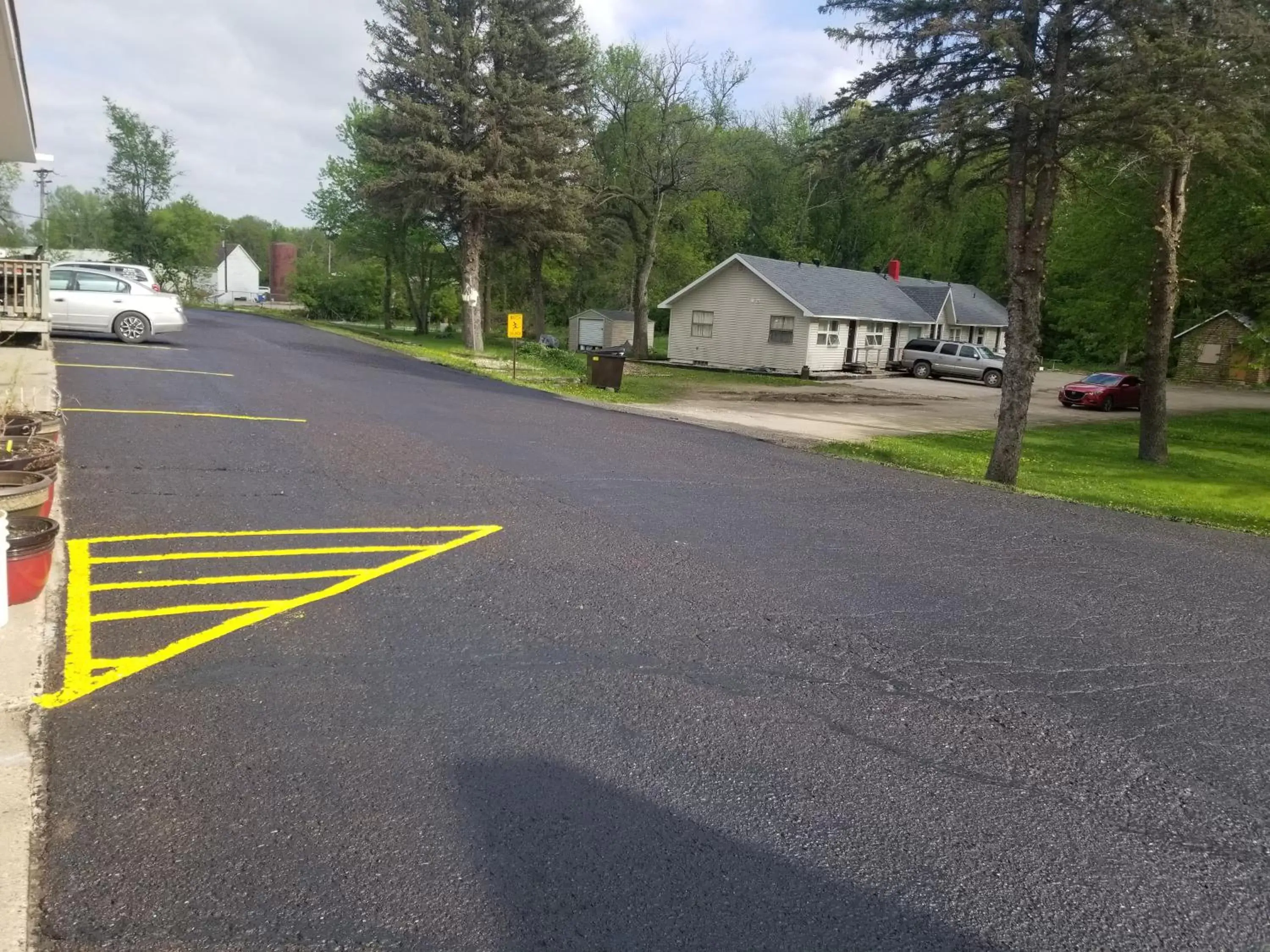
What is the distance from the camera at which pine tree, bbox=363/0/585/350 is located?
30.5 m

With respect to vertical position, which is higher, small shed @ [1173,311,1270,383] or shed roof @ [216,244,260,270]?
shed roof @ [216,244,260,270]

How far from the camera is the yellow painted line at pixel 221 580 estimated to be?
5551 millimetres

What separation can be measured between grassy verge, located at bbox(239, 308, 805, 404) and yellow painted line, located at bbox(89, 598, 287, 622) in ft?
48.8

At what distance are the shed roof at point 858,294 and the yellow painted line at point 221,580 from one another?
33933 millimetres

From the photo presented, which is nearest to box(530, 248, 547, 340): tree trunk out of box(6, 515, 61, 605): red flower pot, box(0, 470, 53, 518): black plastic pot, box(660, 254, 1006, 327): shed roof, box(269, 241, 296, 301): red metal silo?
box(660, 254, 1006, 327): shed roof

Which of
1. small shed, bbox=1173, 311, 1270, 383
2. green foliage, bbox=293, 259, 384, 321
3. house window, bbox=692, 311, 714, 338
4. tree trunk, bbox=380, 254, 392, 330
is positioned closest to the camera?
house window, bbox=692, 311, 714, 338

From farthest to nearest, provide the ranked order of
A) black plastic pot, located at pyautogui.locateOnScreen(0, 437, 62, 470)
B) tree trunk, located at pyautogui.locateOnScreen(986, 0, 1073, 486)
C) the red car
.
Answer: the red car → tree trunk, located at pyautogui.locateOnScreen(986, 0, 1073, 486) → black plastic pot, located at pyautogui.locateOnScreen(0, 437, 62, 470)

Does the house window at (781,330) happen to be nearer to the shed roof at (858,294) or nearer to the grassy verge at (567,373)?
the shed roof at (858,294)

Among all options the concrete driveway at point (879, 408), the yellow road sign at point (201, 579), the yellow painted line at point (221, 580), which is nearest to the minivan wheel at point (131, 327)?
the concrete driveway at point (879, 408)

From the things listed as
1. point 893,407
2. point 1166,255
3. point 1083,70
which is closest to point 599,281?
point 893,407

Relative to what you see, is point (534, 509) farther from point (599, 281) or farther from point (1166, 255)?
point (599, 281)

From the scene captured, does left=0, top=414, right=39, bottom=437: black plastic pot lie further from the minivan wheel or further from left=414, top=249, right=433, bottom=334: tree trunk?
left=414, top=249, right=433, bottom=334: tree trunk

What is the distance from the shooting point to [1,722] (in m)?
3.77

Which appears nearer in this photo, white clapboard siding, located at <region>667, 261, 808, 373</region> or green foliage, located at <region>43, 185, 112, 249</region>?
white clapboard siding, located at <region>667, 261, 808, 373</region>
